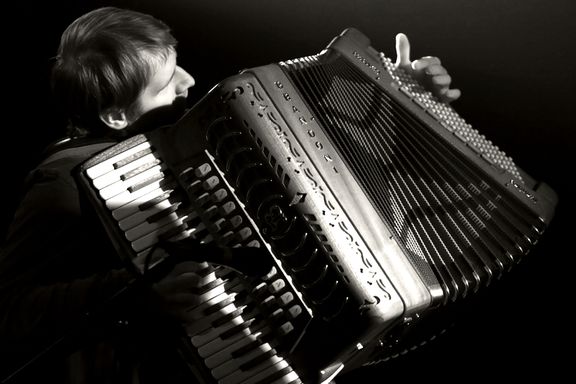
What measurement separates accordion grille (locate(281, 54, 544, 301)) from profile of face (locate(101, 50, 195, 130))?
1.10 feet

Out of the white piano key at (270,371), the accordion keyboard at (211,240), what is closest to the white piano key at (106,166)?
the accordion keyboard at (211,240)

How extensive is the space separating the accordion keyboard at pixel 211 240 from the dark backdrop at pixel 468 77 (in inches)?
32.4

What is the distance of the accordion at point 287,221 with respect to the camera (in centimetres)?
93

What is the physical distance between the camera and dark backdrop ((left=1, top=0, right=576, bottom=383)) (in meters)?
1.56

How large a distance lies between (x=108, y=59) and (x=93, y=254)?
1.30ft

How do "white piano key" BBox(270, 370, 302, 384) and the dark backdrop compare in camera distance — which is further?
the dark backdrop

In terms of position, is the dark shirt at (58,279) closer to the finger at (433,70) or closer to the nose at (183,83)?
the nose at (183,83)

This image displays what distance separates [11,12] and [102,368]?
3.46ft

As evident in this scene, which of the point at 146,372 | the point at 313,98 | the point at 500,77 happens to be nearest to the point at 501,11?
the point at 500,77

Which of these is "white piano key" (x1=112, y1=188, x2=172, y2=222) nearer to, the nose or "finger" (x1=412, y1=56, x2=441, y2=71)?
the nose

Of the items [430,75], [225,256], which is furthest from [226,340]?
[430,75]

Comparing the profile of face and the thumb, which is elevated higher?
the profile of face

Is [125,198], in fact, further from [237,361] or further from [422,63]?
[422,63]

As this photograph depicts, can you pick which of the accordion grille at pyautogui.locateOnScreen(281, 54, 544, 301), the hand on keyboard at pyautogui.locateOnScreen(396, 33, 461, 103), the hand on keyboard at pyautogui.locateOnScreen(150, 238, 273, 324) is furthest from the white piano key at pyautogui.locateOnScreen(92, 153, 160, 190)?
the hand on keyboard at pyautogui.locateOnScreen(396, 33, 461, 103)
